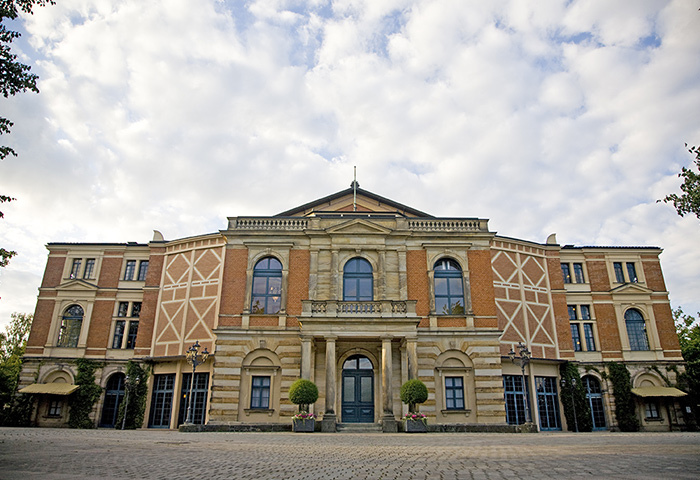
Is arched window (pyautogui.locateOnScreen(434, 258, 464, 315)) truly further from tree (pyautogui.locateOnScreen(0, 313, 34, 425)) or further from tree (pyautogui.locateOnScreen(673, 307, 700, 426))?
tree (pyautogui.locateOnScreen(0, 313, 34, 425))

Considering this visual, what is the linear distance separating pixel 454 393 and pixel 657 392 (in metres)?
14.3

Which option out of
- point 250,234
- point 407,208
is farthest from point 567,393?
point 250,234

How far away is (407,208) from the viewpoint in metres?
30.4

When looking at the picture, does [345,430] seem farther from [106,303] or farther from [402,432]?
[106,303]

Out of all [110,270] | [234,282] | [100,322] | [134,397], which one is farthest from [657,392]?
[110,270]

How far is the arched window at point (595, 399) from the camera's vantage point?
1171 inches

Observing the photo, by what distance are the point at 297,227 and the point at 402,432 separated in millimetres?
12088

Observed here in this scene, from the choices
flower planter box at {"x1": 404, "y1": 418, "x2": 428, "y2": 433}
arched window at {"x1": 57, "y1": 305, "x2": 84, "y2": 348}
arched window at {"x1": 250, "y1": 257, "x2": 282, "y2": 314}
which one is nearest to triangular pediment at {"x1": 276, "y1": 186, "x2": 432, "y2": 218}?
arched window at {"x1": 250, "y1": 257, "x2": 282, "y2": 314}

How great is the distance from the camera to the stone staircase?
Answer: 73.2 feet

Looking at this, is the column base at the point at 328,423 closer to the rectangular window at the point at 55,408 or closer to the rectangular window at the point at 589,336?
the rectangular window at the point at 55,408

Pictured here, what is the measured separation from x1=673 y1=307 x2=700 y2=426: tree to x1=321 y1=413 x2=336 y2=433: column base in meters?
23.3

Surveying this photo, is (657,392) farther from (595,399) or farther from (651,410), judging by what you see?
(595,399)

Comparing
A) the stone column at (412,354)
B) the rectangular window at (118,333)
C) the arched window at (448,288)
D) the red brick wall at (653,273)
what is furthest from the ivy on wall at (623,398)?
the rectangular window at (118,333)

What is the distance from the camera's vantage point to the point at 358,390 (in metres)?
24.7
